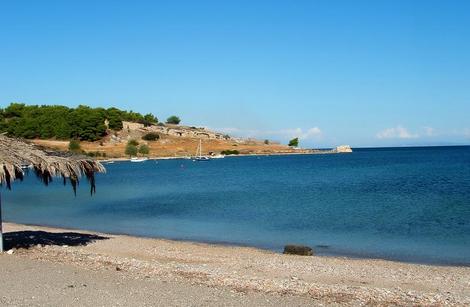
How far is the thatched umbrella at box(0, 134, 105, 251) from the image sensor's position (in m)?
15.9

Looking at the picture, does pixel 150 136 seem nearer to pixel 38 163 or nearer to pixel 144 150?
pixel 144 150

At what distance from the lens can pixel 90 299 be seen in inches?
441

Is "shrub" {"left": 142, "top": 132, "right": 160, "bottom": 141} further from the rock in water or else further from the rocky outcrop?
the rock in water

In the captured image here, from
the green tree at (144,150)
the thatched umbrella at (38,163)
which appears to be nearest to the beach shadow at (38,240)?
the thatched umbrella at (38,163)

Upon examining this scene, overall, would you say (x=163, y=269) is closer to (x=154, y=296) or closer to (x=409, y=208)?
(x=154, y=296)

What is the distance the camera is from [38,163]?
1669 centimetres

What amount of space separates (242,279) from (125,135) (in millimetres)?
160043

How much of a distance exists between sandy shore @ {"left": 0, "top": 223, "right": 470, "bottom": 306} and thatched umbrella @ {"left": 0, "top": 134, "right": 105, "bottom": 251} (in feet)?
7.95

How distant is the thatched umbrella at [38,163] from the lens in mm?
15891

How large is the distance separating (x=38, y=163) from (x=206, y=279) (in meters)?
6.49

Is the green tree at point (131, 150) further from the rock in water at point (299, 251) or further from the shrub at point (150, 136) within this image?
the rock in water at point (299, 251)

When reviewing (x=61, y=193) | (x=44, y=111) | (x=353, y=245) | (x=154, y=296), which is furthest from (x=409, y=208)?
(x=44, y=111)

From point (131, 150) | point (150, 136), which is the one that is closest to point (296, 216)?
point (131, 150)

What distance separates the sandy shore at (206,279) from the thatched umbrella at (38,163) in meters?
2.42
